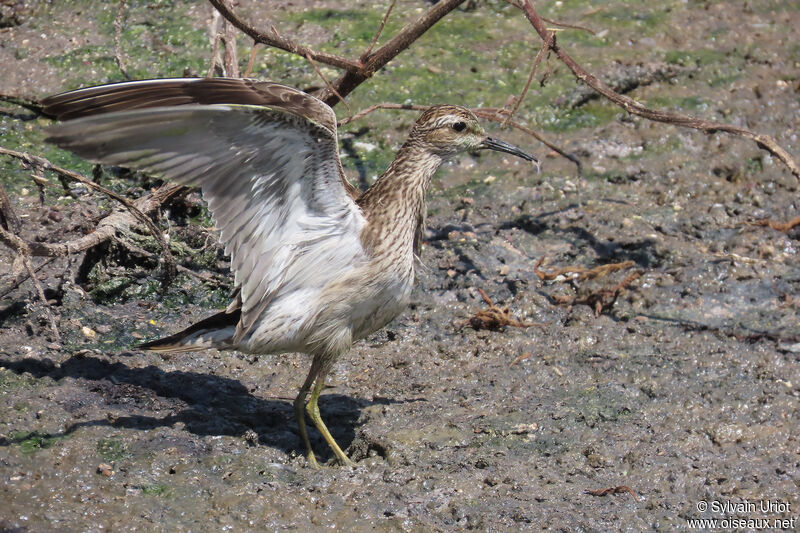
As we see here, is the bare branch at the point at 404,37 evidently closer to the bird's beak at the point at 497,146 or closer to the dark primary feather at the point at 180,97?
the bird's beak at the point at 497,146

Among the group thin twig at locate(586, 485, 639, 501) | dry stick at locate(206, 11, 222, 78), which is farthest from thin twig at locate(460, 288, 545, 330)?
dry stick at locate(206, 11, 222, 78)

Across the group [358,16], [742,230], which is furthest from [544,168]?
[358,16]

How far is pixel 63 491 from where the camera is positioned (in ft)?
12.0

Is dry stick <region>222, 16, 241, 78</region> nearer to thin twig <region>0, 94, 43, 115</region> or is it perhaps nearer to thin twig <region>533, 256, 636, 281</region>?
thin twig <region>0, 94, 43, 115</region>

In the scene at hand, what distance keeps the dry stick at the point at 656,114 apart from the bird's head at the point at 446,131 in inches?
25.7

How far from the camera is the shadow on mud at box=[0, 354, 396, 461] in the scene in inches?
167

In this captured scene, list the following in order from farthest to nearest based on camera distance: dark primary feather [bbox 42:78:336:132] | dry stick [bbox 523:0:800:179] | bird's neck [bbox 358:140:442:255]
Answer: dry stick [bbox 523:0:800:179] → bird's neck [bbox 358:140:442:255] → dark primary feather [bbox 42:78:336:132]

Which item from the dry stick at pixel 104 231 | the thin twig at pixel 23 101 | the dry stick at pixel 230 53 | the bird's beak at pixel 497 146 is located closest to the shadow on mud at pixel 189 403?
the dry stick at pixel 104 231

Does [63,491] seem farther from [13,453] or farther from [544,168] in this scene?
[544,168]

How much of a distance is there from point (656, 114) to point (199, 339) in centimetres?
286

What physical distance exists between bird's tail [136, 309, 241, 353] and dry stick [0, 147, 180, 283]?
529 mm

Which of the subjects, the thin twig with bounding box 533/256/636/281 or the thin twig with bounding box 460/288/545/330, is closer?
the thin twig with bounding box 460/288/545/330

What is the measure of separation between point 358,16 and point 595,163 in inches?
95.8

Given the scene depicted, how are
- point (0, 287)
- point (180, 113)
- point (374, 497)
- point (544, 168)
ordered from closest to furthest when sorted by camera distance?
point (180, 113), point (374, 497), point (0, 287), point (544, 168)
